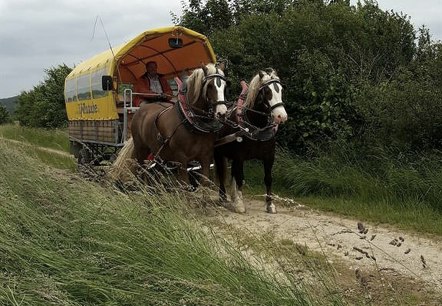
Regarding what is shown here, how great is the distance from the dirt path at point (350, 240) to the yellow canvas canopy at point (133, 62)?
10.7 feet

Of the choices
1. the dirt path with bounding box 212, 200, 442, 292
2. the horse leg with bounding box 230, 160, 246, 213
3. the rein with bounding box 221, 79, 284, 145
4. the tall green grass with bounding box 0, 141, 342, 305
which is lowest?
the dirt path with bounding box 212, 200, 442, 292

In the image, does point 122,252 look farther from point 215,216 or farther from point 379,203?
point 379,203

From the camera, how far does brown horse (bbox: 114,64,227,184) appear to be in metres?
7.57

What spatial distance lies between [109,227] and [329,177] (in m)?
5.78

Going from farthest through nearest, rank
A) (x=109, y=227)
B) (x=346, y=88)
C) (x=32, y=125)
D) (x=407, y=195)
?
(x=32, y=125) → (x=346, y=88) → (x=407, y=195) → (x=109, y=227)

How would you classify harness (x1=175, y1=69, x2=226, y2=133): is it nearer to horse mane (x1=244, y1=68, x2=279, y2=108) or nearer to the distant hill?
horse mane (x1=244, y1=68, x2=279, y2=108)

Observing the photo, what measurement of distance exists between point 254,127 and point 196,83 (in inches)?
40.0

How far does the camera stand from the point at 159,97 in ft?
33.8

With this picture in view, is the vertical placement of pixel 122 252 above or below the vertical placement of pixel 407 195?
above

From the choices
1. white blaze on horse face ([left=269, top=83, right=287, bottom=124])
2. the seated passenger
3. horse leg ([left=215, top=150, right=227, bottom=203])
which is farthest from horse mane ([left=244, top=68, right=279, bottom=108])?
the seated passenger

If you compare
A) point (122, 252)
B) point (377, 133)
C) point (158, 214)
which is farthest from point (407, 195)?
point (122, 252)

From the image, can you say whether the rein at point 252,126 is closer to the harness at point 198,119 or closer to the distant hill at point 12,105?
the harness at point 198,119

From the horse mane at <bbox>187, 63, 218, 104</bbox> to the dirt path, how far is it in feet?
5.63

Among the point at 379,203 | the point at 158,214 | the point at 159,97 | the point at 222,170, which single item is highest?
the point at 159,97
